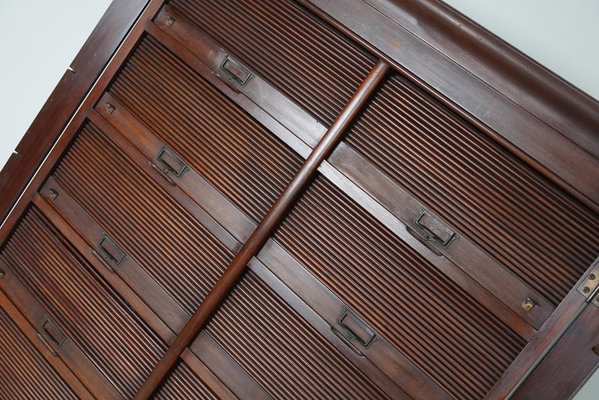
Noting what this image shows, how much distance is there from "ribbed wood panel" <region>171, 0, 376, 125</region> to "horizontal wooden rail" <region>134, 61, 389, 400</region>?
0.04m

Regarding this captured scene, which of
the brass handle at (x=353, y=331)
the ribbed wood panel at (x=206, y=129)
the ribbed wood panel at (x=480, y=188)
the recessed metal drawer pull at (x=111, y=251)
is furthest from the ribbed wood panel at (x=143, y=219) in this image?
the ribbed wood panel at (x=480, y=188)

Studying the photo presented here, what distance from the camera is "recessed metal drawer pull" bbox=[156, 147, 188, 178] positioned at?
7.04ft

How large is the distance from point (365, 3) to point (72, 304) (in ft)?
3.72

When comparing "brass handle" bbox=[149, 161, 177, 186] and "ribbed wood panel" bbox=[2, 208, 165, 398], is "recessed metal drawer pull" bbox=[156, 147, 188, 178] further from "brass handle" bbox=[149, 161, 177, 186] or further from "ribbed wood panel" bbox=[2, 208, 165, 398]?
"ribbed wood panel" bbox=[2, 208, 165, 398]

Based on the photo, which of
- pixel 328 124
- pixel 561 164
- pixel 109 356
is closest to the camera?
pixel 561 164

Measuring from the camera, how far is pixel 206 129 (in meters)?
2.14

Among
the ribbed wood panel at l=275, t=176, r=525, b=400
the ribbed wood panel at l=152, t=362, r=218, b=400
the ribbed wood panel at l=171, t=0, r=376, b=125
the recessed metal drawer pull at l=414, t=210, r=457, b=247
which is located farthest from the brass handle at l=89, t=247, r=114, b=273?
the recessed metal drawer pull at l=414, t=210, r=457, b=247

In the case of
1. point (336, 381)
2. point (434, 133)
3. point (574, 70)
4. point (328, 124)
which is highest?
point (574, 70)

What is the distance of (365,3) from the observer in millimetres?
1962

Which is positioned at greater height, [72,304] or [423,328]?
[423,328]

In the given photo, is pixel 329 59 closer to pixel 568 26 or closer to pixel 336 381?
pixel 568 26

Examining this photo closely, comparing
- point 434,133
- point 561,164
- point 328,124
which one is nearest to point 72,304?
point 328,124

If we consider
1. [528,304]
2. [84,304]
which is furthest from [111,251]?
[528,304]

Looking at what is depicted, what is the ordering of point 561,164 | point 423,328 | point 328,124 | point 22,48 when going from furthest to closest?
1. point 22,48
2. point 328,124
3. point 423,328
4. point 561,164
